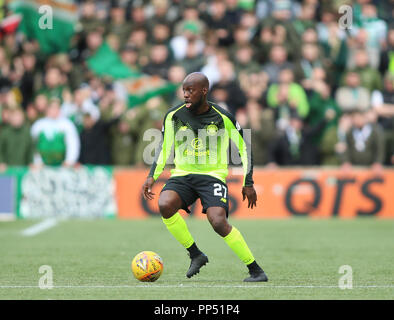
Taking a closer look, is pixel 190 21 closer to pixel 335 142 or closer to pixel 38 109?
pixel 38 109

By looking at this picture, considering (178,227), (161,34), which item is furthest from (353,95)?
(178,227)

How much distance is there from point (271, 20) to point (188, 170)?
1221 cm

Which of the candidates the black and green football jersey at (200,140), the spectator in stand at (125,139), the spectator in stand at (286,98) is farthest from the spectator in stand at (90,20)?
the black and green football jersey at (200,140)

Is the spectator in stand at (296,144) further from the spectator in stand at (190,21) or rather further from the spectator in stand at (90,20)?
the spectator in stand at (90,20)

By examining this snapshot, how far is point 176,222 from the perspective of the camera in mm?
9422

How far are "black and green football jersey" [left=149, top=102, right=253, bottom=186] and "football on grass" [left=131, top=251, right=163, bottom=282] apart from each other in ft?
2.87

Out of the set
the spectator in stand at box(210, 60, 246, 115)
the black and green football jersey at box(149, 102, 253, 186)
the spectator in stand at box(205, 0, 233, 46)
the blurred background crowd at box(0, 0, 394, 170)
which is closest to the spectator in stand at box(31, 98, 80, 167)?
the blurred background crowd at box(0, 0, 394, 170)

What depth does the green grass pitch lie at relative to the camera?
8359 millimetres

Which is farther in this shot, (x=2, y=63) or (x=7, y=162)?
(x=2, y=63)

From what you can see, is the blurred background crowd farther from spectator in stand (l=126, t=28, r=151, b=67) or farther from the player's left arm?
the player's left arm

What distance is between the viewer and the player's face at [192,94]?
9.02 m

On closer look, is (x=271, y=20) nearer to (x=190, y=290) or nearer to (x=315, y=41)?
(x=315, y=41)

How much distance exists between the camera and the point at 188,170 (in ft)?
31.1

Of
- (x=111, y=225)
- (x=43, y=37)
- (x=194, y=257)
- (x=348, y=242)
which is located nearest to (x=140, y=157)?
(x=111, y=225)
